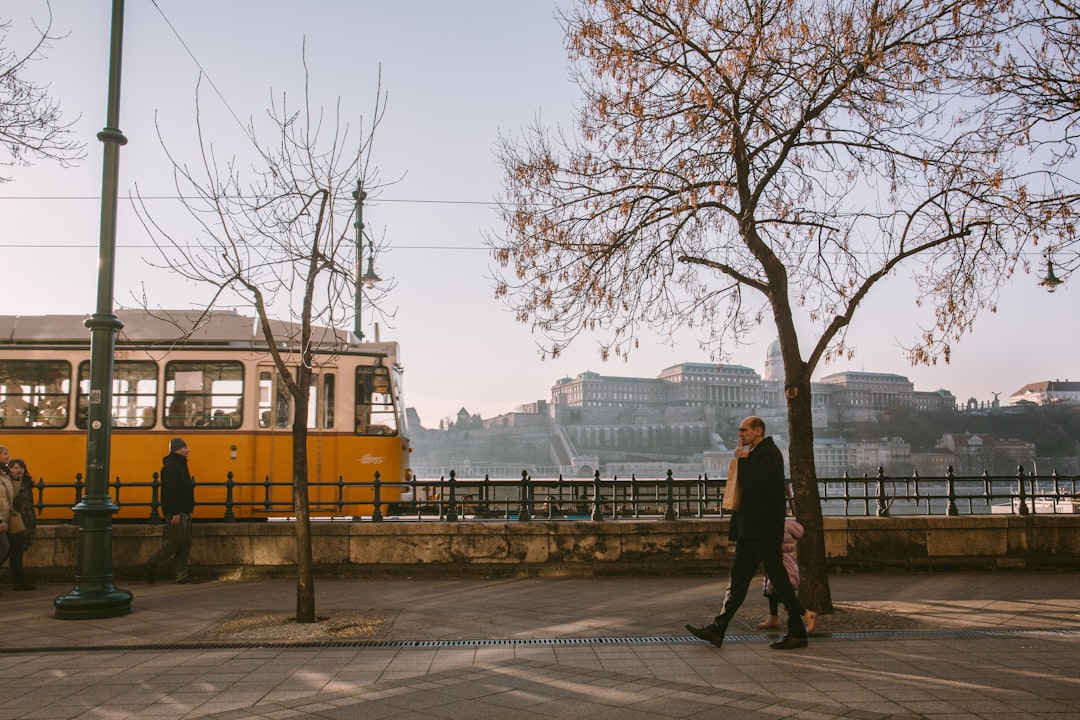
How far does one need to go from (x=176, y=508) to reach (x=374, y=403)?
562 centimetres

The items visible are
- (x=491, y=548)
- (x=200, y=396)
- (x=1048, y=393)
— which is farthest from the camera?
(x=1048, y=393)

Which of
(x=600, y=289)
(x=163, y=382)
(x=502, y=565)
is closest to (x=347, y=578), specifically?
(x=502, y=565)

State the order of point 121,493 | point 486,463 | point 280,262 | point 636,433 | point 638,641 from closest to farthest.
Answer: point 638,641 → point 280,262 → point 121,493 → point 486,463 → point 636,433

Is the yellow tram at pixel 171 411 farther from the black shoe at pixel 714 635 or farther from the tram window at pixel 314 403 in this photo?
the black shoe at pixel 714 635

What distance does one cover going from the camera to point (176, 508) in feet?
33.9

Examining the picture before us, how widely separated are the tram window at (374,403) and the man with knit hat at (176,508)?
5.13 m

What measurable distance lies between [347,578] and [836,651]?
6.57 meters

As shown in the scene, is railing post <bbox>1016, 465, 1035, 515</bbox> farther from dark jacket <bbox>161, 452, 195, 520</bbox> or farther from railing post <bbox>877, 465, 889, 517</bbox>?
dark jacket <bbox>161, 452, 195, 520</bbox>

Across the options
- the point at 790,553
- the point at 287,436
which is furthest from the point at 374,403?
the point at 790,553

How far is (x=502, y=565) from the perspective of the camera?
36.7 ft

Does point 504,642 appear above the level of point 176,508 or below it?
below

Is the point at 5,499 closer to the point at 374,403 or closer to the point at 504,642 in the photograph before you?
the point at 504,642

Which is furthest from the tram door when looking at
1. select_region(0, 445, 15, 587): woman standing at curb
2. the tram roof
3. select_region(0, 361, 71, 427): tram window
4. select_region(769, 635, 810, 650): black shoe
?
select_region(769, 635, 810, 650): black shoe

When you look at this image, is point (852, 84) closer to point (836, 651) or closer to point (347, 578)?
point (836, 651)
